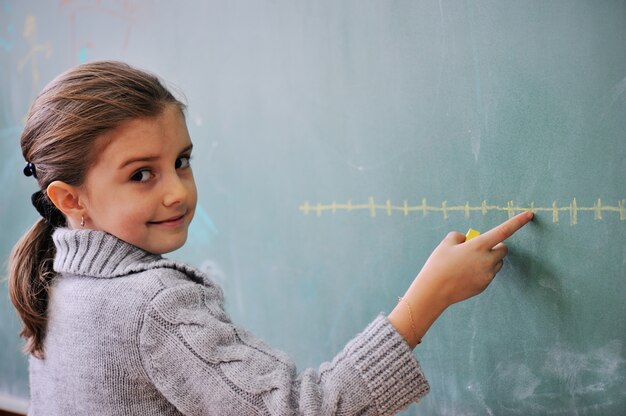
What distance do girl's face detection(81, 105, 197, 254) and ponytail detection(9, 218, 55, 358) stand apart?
136mm

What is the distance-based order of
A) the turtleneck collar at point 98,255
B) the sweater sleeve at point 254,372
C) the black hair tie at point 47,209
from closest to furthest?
the sweater sleeve at point 254,372 → the turtleneck collar at point 98,255 → the black hair tie at point 47,209

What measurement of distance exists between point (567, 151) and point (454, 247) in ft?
0.69

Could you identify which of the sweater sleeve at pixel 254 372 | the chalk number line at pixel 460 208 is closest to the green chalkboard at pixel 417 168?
the chalk number line at pixel 460 208

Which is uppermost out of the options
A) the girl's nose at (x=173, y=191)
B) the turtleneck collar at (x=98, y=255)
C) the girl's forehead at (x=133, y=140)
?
the girl's forehead at (x=133, y=140)

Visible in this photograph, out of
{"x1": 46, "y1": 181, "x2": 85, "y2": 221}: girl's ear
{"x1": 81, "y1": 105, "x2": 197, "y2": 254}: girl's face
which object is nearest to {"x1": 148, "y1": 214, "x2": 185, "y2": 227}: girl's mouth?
{"x1": 81, "y1": 105, "x2": 197, "y2": 254}: girl's face

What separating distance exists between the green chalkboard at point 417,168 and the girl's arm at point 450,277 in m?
0.06

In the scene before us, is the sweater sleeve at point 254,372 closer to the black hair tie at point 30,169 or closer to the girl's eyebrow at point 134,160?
the girl's eyebrow at point 134,160

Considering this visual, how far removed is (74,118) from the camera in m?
0.90

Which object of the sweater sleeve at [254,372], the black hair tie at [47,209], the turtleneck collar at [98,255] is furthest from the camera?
the black hair tie at [47,209]

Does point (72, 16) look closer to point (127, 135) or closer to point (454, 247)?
point (127, 135)

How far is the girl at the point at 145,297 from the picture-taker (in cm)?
83

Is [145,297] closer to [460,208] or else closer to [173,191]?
[173,191]

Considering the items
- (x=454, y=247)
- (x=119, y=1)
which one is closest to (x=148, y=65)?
(x=119, y=1)

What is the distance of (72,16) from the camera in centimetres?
161
